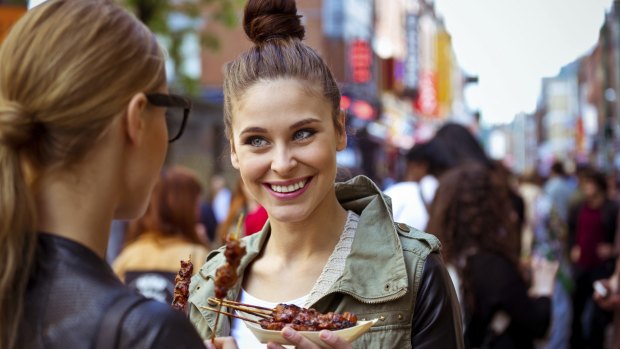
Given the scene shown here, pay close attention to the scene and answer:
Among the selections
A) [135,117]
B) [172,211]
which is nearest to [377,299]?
[135,117]

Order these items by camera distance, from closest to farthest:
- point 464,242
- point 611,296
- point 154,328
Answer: point 154,328, point 464,242, point 611,296

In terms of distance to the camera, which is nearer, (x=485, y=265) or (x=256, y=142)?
(x=256, y=142)

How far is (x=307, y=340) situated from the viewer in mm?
2201

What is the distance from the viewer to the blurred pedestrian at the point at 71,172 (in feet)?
Answer: 5.50

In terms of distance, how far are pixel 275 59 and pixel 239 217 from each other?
2.26ft

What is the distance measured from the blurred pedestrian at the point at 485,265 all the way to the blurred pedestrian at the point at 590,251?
12.2ft

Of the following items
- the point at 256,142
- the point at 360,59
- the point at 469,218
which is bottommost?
the point at 469,218

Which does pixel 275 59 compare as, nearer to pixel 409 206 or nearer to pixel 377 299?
pixel 377 299

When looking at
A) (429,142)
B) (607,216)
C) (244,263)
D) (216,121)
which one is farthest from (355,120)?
(244,263)

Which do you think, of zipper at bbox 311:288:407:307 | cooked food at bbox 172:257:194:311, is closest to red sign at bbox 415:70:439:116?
zipper at bbox 311:288:407:307

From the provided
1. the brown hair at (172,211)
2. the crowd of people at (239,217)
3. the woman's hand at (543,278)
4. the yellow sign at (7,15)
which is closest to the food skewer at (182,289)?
the crowd of people at (239,217)

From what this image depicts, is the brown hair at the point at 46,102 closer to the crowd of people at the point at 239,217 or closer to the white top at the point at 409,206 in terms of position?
the crowd of people at the point at 239,217

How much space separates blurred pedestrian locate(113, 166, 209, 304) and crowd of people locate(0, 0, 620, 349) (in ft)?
3.00

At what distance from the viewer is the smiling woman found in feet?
8.73
